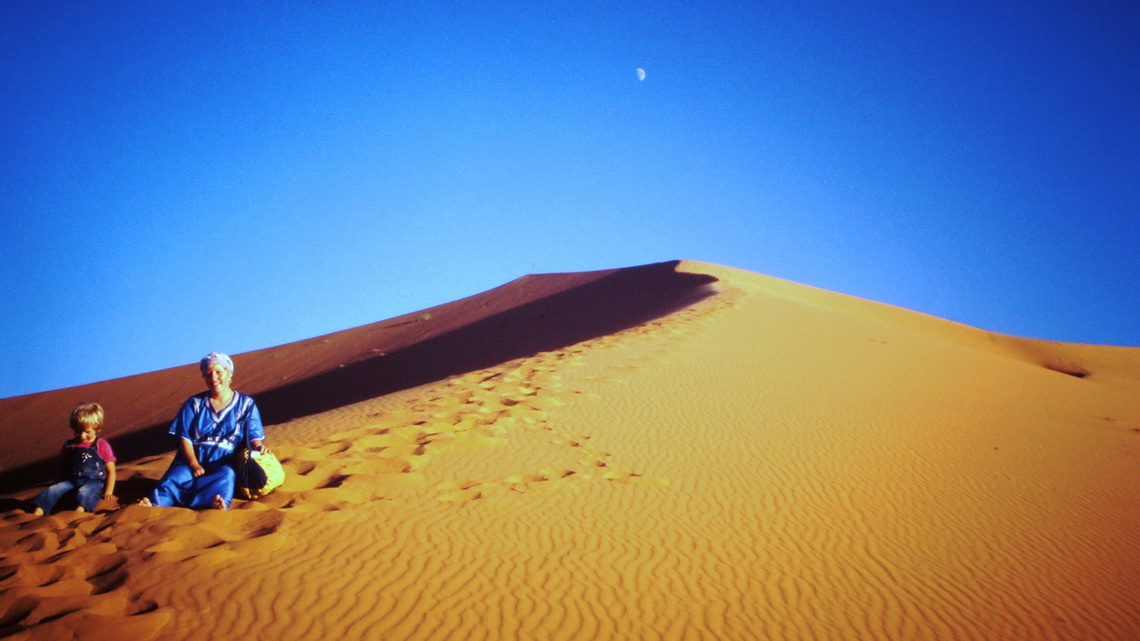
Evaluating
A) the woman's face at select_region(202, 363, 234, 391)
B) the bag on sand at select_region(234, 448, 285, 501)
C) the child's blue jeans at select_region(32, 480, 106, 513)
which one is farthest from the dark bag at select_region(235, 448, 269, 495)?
the child's blue jeans at select_region(32, 480, 106, 513)

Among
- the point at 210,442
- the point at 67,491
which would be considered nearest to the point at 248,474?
the point at 210,442

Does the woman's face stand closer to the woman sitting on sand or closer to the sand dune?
the woman sitting on sand

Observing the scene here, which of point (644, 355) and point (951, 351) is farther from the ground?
point (644, 355)

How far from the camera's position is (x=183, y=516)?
16.3 feet

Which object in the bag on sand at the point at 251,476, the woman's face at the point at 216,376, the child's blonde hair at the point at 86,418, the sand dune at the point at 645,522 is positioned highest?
the woman's face at the point at 216,376

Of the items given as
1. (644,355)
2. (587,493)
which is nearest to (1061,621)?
(587,493)

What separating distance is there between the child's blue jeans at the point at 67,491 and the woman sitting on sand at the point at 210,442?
1.69ft

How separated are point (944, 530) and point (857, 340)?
40.1ft

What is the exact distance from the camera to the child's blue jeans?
5145mm

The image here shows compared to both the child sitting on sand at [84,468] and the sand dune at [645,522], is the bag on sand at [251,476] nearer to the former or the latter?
the sand dune at [645,522]

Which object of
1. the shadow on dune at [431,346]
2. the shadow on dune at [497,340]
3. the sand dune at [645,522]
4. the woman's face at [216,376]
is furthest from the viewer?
the shadow on dune at [497,340]

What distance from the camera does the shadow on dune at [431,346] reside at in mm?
18297

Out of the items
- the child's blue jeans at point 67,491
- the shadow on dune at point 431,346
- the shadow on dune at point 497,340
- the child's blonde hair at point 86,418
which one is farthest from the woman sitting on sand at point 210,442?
the shadow on dune at point 431,346

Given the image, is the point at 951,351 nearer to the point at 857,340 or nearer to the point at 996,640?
the point at 857,340
